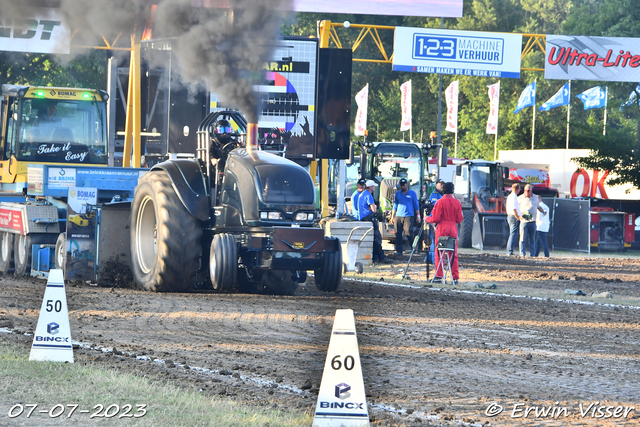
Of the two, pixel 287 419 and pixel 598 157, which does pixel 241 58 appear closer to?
pixel 287 419

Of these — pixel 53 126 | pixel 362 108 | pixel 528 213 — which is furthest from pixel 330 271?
pixel 362 108

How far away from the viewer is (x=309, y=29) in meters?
50.2

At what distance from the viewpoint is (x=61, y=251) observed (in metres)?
13.6

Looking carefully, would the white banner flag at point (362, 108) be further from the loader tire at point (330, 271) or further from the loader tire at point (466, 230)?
the loader tire at point (330, 271)

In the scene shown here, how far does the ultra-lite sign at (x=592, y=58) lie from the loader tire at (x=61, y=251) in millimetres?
18112

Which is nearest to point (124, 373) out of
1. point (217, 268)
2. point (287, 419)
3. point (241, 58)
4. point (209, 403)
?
point (209, 403)

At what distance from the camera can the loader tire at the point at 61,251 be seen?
520 inches

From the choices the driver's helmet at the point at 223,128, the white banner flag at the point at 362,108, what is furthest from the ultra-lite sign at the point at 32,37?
the white banner flag at the point at 362,108

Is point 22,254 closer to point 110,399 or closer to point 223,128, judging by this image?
point 223,128

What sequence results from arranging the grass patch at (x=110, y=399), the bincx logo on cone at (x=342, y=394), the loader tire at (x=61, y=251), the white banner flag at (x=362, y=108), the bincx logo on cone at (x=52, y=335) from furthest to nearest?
the white banner flag at (x=362, y=108), the loader tire at (x=61, y=251), the bincx logo on cone at (x=52, y=335), the grass patch at (x=110, y=399), the bincx logo on cone at (x=342, y=394)

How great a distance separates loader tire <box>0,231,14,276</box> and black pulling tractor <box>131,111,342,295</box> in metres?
4.15

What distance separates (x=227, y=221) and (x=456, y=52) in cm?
1714

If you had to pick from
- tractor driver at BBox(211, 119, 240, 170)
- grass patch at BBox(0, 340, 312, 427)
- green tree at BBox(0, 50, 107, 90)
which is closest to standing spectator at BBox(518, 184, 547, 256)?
tractor driver at BBox(211, 119, 240, 170)

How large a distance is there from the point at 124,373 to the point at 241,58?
280 inches
